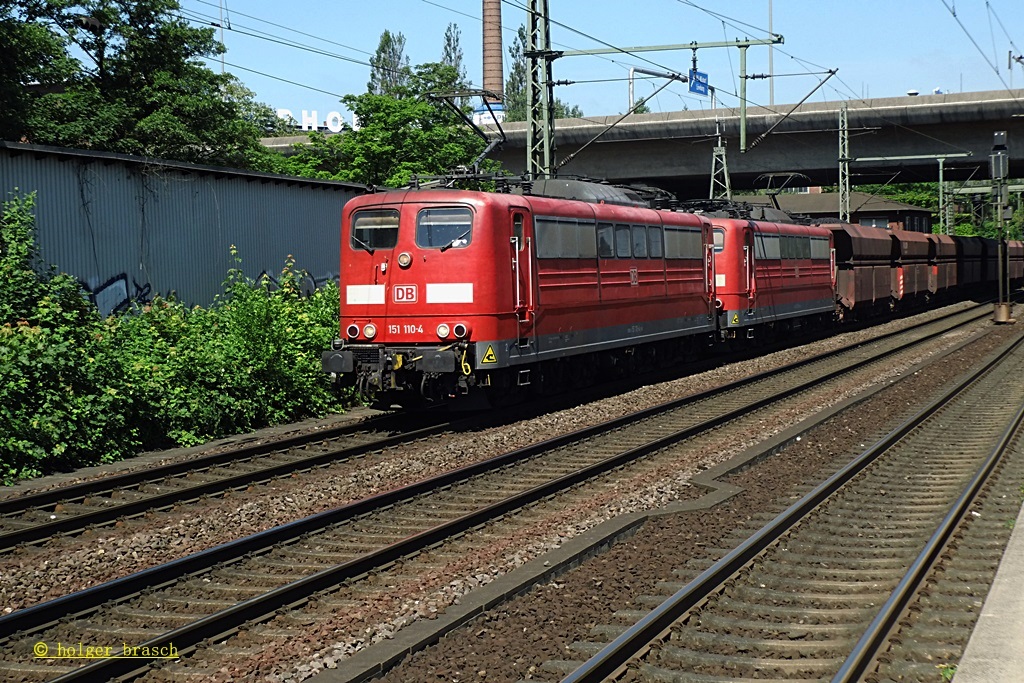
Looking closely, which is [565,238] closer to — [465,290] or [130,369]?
[465,290]

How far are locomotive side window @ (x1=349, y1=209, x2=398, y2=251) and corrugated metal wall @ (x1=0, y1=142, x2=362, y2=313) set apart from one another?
500 centimetres

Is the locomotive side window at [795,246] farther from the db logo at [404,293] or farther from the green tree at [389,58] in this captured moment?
the green tree at [389,58]

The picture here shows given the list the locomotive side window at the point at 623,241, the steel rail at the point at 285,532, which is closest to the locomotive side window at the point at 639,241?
the locomotive side window at the point at 623,241

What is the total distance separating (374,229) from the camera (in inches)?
613

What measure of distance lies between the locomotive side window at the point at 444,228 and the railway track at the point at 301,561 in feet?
9.95

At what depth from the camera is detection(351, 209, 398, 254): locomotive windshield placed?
50.5ft

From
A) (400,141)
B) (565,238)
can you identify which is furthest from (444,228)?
(400,141)

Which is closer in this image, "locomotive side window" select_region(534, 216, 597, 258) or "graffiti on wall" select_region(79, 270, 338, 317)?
"locomotive side window" select_region(534, 216, 597, 258)

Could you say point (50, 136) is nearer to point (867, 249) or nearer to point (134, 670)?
point (867, 249)

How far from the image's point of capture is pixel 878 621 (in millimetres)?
6430

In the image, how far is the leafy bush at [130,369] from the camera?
1251 centimetres

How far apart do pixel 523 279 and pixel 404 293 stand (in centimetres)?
168

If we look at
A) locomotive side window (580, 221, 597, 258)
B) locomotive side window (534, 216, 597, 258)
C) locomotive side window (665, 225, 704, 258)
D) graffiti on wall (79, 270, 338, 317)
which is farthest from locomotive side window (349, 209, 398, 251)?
locomotive side window (665, 225, 704, 258)

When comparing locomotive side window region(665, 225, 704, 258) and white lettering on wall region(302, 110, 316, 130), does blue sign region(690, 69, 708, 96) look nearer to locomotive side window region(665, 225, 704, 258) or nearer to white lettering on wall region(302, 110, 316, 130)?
locomotive side window region(665, 225, 704, 258)
